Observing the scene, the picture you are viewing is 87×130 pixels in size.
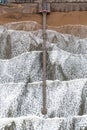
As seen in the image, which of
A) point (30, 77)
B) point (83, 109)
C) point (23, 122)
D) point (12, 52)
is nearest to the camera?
point (23, 122)

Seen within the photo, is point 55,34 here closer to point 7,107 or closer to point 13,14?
point 13,14

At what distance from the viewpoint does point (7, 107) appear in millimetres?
8906

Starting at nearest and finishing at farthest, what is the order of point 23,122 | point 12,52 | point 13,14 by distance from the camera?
point 23,122 < point 12,52 < point 13,14

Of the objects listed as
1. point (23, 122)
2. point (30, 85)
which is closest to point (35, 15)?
point (30, 85)

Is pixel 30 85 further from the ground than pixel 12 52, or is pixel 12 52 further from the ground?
pixel 12 52

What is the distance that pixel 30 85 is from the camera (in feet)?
30.2

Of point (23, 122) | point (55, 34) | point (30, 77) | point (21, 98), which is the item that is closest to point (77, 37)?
point (55, 34)

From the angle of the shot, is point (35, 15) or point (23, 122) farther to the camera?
point (35, 15)

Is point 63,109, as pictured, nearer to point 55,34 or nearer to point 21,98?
point 21,98

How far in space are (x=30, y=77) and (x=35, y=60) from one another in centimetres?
45

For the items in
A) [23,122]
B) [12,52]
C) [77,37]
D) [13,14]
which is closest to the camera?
[23,122]

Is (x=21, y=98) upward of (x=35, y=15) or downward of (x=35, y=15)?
downward

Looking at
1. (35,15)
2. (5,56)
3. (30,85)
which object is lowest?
(30,85)

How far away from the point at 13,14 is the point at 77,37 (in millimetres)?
1957
